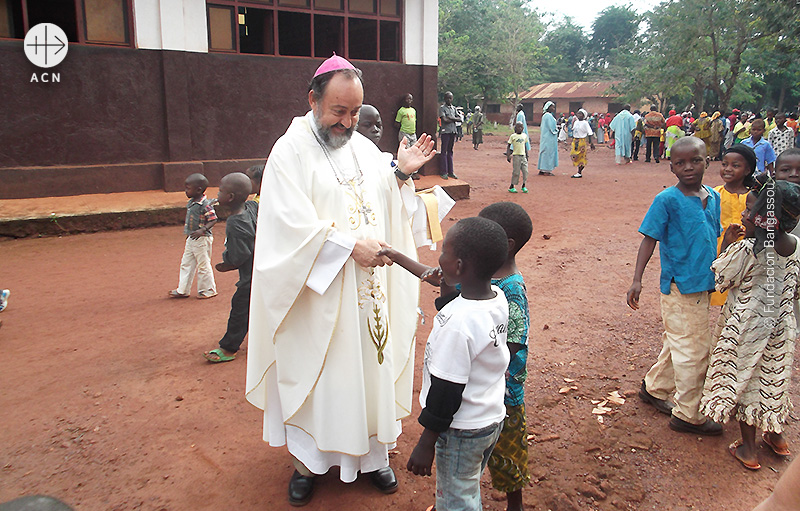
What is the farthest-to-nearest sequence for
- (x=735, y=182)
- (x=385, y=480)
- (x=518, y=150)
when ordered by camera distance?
1. (x=518, y=150)
2. (x=735, y=182)
3. (x=385, y=480)

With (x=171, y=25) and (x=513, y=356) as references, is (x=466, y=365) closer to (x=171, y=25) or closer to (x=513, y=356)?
(x=513, y=356)

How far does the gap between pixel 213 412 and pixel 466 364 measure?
246 centimetres

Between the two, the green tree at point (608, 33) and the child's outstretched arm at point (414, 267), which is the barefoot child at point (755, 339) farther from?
the green tree at point (608, 33)

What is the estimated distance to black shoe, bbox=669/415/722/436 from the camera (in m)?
3.66

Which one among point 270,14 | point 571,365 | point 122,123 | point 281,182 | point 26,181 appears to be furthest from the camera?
point 270,14

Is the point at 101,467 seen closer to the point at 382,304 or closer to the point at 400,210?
the point at 382,304

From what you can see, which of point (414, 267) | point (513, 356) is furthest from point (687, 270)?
point (414, 267)

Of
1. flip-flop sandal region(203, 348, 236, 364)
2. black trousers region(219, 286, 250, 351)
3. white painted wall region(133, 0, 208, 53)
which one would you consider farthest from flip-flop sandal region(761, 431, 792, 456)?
white painted wall region(133, 0, 208, 53)

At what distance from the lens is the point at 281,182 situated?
9.30 ft

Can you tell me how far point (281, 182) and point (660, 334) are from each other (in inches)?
155

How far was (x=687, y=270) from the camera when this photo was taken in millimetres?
3654

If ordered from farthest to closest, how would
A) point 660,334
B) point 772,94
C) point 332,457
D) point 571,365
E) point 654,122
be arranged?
point 772,94 < point 654,122 < point 660,334 < point 571,365 < point 332,457

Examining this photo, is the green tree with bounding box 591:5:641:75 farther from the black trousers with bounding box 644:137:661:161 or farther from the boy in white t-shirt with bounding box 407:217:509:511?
the boy in white t-shirt with bounding box 407:217:509:511

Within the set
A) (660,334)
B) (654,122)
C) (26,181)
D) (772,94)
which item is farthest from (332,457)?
(772,94)
